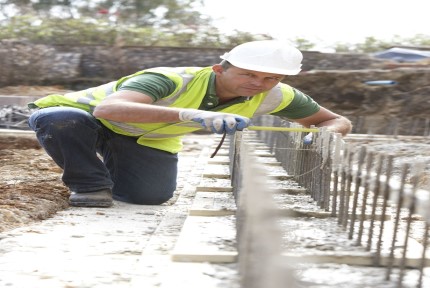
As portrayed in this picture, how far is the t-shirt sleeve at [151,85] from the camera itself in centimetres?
329

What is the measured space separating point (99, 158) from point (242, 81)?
3.65 feet

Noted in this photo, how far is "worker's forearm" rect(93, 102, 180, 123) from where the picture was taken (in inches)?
123

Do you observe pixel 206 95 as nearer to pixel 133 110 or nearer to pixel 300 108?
pixel 133 110

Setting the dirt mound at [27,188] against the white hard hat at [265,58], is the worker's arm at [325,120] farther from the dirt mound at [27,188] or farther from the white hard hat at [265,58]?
the dirt mound at [27,188]

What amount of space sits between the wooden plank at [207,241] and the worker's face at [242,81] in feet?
2.39

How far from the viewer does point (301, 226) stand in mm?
2930

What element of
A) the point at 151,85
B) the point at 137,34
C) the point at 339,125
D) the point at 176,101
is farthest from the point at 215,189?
the point at 137,34

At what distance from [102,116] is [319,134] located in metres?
1.17

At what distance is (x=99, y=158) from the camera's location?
13.0ft

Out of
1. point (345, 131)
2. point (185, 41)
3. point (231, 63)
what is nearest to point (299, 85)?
point (185, 41)

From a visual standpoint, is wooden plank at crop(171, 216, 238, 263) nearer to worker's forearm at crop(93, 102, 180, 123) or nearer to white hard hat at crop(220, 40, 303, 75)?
worker's forearm at crop(93, 102, 180, 123)

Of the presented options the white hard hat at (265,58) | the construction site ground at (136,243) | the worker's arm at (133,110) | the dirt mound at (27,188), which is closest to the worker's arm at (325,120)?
the construction site ground at (136,243)

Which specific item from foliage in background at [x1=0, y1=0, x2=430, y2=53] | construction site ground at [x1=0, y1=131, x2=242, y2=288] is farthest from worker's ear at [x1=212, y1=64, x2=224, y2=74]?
foliage in background at [x1=0, y1=0, x2=430, y2=53]

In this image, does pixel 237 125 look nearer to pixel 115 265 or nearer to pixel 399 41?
pixel 115 265
